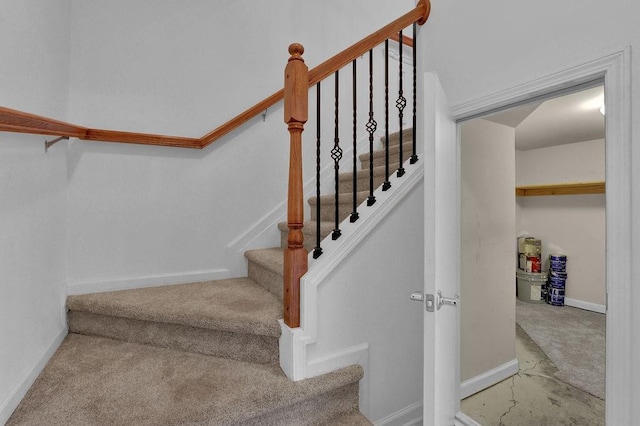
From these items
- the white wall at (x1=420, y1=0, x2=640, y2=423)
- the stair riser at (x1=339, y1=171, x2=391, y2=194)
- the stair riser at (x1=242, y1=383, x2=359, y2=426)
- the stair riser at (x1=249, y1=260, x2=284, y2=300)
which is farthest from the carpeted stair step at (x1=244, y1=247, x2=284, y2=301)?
the white wall at (x1=420, y1=0, x2=640, y2=423)

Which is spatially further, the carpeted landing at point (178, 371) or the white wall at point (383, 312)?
the white wall at point (383, 312)

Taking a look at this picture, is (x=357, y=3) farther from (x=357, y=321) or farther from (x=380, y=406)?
(x=380, y=406)

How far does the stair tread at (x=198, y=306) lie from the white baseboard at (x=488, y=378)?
1.31m

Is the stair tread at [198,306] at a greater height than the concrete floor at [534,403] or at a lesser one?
greater

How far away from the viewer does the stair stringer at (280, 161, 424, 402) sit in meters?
1.19

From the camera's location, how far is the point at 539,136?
2.52 meters

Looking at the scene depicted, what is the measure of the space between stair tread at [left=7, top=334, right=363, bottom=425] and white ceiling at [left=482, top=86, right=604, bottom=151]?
5.41 ft

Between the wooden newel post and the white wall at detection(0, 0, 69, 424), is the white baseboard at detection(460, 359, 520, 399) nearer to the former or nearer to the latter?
the wooden newel post

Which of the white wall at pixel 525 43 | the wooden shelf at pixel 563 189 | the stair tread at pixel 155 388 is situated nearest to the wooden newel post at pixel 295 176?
the stair tread at pixel 155 388

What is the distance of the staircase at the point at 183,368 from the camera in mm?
992

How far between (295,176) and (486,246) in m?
1.34

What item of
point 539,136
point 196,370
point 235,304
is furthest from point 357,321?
point 539,136

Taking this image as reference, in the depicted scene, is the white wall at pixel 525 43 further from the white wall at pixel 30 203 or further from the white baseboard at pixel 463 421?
the white wall at pixel 30 203

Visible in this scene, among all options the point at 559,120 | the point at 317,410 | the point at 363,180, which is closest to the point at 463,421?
the point at 317,410
